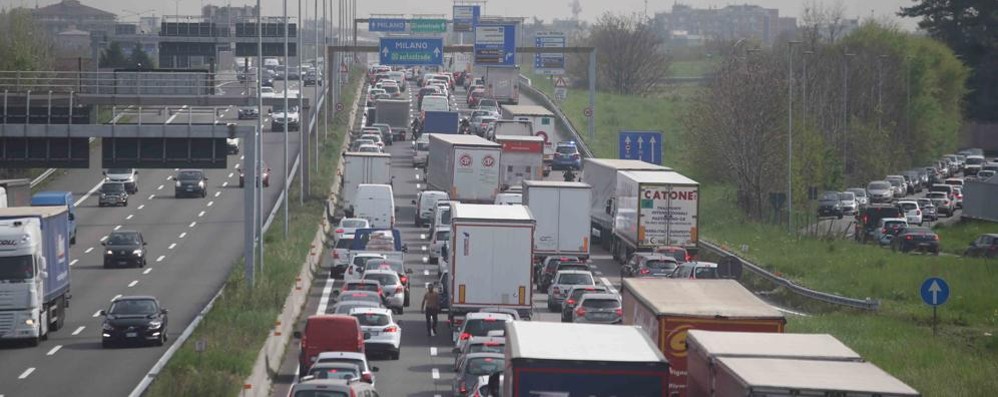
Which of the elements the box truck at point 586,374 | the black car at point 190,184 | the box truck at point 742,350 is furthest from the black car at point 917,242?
the box truck at point 586,374

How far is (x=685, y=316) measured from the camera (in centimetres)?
2495

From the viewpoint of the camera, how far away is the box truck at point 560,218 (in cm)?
5050

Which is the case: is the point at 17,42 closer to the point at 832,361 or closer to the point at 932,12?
the point at 932,12

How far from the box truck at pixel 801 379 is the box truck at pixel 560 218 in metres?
30.1

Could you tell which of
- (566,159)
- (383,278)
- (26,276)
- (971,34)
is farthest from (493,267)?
(971,34)

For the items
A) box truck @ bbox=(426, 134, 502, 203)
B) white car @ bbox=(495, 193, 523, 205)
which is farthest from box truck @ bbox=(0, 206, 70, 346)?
box truck @ bbox=(426, 134, 502, 203)

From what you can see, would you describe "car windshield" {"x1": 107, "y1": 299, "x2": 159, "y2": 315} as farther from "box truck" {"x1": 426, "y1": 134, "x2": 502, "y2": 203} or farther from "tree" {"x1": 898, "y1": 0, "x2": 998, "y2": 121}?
"tree" {"x1": 898, "y1": 0, "x2": 998, "y2": 121}

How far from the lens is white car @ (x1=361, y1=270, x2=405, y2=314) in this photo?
43.4 m

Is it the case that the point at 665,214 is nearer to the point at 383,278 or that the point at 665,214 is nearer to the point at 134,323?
the point at 383,278

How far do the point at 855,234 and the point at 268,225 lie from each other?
992 inches

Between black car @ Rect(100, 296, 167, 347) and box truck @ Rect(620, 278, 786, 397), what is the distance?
14.9 metres

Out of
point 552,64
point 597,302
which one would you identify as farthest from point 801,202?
point 552,64

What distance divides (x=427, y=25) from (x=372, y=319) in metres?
74.0

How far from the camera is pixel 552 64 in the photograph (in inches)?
4697
